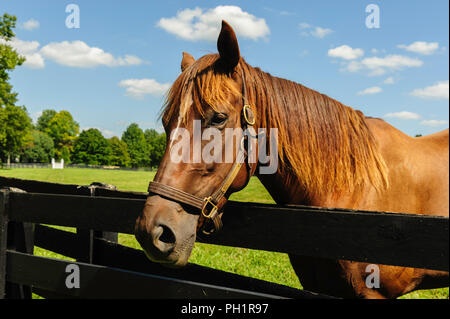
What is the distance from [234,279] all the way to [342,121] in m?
1.48

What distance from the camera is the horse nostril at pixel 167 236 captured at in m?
1.73

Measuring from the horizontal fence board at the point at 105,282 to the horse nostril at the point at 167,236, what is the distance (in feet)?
1.49

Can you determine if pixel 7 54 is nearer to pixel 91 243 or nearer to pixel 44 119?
pixel 91 243

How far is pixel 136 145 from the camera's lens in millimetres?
89250

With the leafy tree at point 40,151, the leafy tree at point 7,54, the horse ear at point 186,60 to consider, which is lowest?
the horse ear at point 186,60

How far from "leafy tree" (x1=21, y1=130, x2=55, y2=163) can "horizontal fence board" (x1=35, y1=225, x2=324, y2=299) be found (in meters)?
91.6

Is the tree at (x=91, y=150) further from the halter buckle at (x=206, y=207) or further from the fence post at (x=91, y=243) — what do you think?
the halter buckle at (x=206, y=207)

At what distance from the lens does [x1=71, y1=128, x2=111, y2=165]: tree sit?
87.8 metres

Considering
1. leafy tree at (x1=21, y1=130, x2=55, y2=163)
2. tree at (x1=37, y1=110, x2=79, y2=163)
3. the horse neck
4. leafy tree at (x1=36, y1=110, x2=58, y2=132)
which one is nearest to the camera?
the horse neck

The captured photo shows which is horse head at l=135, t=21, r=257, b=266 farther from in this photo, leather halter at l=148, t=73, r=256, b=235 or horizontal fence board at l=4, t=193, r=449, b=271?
horizontal fence board at l=4, t=193, r=449, b=271

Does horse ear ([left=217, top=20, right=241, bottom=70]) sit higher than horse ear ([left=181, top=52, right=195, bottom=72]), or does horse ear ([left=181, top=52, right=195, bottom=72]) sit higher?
horse ear ([left=181, top=52, right=195, bottom=72])

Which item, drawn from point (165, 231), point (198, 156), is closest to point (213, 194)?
point (198, 156)

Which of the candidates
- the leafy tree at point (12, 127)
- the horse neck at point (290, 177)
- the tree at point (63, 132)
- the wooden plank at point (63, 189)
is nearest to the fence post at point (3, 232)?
the wooden plank at point (63, 189)

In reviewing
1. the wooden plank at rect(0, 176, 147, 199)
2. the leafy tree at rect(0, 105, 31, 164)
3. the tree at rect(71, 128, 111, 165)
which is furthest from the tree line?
the wooden plank at rect(0, 176, 147, 199)
